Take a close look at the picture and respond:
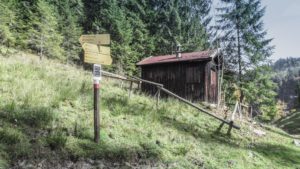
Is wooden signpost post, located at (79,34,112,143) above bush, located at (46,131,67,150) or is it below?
above

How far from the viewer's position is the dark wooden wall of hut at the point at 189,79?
66.8 ft

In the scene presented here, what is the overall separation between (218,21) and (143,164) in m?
26.8

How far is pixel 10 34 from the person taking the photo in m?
31.1

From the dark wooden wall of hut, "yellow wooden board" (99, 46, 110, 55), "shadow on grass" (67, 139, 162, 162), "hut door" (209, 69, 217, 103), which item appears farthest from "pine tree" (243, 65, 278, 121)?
"yellow wooden board" (99, 46, 110, 55)

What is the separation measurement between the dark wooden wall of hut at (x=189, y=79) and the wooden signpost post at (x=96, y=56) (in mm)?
14337

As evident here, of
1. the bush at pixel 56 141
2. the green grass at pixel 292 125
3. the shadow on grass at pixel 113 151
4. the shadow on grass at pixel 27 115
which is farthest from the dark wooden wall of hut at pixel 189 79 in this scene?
the green grass at pixel 292 125

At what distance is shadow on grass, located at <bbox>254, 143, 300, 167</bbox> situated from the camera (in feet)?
33.1

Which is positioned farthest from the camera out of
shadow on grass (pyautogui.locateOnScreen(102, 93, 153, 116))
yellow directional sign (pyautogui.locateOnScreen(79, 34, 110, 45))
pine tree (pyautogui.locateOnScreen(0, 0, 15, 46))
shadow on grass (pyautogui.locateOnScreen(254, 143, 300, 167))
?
pine tree (pyautogui.locateOnScreen(0, 0, 15, 46))

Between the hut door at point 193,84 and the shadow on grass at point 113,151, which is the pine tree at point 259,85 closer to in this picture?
the hut door at point 193,84

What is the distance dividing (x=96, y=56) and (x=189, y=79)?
15.0 metres

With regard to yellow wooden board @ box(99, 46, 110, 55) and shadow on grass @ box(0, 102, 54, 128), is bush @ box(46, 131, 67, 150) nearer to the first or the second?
shadow on grass @ box(0, 102, 54, 128)

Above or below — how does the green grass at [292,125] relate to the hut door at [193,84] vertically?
below

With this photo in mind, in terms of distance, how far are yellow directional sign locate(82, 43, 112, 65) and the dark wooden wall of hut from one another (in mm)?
14245

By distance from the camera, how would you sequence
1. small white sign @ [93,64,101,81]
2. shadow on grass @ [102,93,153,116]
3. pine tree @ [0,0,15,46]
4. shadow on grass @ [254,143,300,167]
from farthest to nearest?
pine tree @ [0,0,15,46] < shadow on grass @ [254,143,300,167] < shadow on grass @ [102,93,153,116] < small white sign @ [93,64,101,81]
